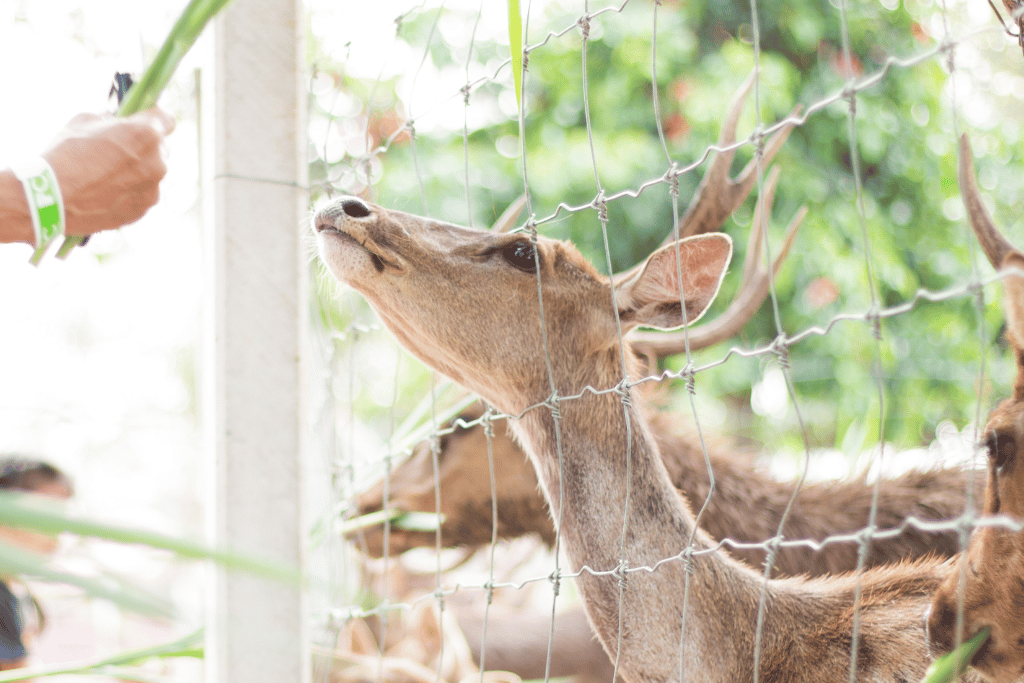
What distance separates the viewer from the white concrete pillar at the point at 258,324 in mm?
1285

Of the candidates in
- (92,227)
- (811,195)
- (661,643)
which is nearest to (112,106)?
(92,227)

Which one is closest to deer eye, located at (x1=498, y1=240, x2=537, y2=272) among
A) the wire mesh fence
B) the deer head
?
the deer head

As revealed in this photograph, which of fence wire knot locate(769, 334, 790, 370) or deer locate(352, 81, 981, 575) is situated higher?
deer locate(352, 81, 981, 575)

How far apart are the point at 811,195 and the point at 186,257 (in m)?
3.50

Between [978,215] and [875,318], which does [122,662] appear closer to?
[875,318]

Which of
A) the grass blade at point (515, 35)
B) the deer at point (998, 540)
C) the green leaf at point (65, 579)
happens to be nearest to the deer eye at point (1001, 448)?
the deer at point (998, 540)

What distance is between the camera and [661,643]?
1331mm

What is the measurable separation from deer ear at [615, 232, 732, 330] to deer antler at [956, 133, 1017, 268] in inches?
24.3

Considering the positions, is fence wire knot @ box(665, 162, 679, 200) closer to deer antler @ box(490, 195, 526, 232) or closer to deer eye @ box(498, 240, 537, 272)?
deer eye @ box(498, 240, 537, 272)

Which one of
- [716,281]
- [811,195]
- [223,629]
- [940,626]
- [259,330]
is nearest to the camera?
[940,626]

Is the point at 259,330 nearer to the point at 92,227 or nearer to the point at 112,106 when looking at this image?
the point at 92,227

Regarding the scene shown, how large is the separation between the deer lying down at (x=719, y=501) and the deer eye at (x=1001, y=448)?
1.24 m

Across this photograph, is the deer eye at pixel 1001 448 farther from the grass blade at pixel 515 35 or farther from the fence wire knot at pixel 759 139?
the grass blade at pixel 515 35

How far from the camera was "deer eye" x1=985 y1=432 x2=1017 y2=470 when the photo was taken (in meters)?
0.83
